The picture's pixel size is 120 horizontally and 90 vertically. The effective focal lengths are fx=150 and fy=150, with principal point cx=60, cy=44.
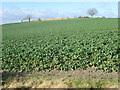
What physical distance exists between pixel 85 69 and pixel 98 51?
1.12 meters

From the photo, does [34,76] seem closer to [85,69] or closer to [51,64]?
[51,64]

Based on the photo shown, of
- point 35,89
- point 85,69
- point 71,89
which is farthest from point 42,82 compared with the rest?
point 85,69

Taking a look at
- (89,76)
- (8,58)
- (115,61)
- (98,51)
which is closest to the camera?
(89,76)

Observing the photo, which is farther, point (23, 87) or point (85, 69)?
point (85, 69)

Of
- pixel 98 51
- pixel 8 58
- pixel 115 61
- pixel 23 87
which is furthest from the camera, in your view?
pixel 8 58

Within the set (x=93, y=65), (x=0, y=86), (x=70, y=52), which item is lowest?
(x=0, y=86)

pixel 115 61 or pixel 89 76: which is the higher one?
pixel 115 61

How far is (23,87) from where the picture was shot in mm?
4555

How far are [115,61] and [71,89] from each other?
2.34 meters

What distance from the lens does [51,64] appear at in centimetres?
602

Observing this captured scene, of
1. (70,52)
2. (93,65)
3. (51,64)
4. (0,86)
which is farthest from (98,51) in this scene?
(0,86)

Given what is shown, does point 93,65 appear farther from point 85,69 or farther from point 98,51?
point 98,51

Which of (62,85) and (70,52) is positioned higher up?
(70,52)

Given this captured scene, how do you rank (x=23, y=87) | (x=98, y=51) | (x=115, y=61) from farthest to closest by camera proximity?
(x=98, y=51)
(x=115, y=61)
(x=23, y=87)
